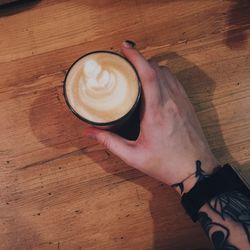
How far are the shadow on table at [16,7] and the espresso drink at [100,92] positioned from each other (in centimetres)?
27

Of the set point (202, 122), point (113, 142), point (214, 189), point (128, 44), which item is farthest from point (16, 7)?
point (214, 189)

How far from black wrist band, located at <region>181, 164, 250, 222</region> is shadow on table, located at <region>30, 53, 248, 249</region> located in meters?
0.06

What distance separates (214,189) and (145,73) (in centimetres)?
30

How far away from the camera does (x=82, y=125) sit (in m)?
0.95

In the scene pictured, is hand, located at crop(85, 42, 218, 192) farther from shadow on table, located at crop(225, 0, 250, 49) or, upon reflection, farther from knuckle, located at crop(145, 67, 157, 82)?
shadow on table, located at crop(225, 0, 250, 49)

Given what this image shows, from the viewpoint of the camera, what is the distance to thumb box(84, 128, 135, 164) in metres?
0.87

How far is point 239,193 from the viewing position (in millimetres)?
874

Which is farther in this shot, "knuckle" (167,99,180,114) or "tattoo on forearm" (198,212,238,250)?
"knuckle" (167,99,180,114)

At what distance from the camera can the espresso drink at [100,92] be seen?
0.83 meters

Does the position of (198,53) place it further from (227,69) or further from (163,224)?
(163,224)

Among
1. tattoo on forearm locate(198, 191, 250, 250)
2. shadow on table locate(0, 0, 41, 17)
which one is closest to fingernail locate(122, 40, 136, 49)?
shadow on table locate(0, 0, 41, 17)

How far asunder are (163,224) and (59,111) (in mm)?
367

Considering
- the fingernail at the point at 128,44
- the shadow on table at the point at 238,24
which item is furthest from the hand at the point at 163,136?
the shadow on table at the point at 238,24

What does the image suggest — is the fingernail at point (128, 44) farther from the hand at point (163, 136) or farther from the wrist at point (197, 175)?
the wrist at point (197, 175)
